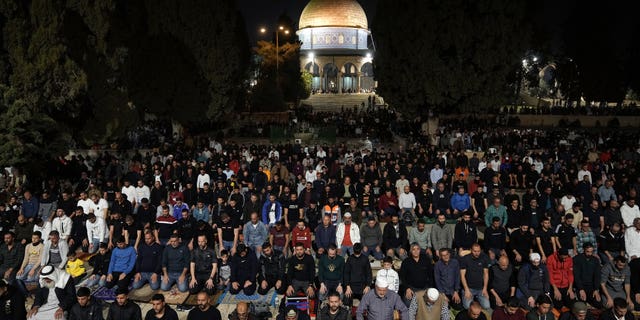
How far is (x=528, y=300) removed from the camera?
7480 mm

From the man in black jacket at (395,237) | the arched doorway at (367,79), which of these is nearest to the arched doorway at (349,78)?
the arched doorway at (367,79)

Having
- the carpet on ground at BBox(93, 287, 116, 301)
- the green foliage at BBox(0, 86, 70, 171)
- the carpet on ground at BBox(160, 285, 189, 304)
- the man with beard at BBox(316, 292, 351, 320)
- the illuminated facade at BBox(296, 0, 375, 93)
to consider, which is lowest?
the carpet on ground at BBox(160, 285, 189, 304)

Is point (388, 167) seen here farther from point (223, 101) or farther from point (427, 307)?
point (223, 101)

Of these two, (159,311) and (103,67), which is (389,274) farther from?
(103,67)

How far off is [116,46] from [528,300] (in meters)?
15.9

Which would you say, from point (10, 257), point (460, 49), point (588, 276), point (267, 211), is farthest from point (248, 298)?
point (460, 49)

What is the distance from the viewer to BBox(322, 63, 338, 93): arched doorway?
66812 mm

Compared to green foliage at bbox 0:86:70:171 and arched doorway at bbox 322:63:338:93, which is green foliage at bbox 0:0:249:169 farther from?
arched doorway at bbox 322:63:338:93

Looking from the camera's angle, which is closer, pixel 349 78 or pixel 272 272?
pixel 272 272

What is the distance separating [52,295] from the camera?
7281 millimetres

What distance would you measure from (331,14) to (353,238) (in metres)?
63.5

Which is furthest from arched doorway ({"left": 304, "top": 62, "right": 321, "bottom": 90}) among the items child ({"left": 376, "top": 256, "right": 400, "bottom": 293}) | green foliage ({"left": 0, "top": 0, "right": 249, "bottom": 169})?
child ({"left": 376, "top": 256, "right": 400, "bottom": 293})

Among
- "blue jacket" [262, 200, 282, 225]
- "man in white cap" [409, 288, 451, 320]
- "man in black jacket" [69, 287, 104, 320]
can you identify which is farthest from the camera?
"blue jacket" [262, 200, 282, 225]

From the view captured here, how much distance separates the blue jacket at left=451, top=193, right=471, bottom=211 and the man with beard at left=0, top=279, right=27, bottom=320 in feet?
29.9
